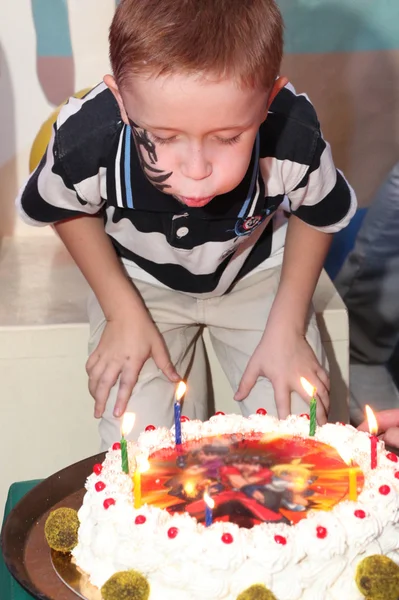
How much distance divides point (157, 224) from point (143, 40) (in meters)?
0.42

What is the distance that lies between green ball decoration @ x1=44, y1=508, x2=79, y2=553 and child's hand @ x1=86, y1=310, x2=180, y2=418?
A: 396 mm

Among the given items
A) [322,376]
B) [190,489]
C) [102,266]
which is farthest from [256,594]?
[102,266]

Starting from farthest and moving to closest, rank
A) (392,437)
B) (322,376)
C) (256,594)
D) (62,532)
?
(322,376), (392,437), (62,532), (256,594)

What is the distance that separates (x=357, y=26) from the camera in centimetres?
233

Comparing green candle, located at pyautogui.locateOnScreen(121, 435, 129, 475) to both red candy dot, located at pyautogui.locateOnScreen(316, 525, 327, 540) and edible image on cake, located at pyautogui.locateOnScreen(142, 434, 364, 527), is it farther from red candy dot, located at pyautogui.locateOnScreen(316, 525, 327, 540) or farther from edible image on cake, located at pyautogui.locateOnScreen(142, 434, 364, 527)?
red candy dot, located at pyautogui.locateOnScreen(316, 525, 327, 540)

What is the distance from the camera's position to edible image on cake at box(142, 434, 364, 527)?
3.46ft

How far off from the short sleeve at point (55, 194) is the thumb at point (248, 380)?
35cm

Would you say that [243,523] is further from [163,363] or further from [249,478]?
[163,363]

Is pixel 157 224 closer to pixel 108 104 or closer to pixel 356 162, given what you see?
pixel 108 104

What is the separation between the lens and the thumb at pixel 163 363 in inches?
60.1

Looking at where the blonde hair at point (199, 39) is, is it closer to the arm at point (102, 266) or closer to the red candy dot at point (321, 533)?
the arm at point (102, 266)

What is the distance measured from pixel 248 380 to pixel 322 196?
31 centimetres

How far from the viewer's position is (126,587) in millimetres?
990

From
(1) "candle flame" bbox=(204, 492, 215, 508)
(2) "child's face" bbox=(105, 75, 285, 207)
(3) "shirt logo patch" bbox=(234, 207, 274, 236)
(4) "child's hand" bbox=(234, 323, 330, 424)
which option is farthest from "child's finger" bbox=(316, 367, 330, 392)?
(1) "candle flame" bbox=(204, 492, 215, 508)
